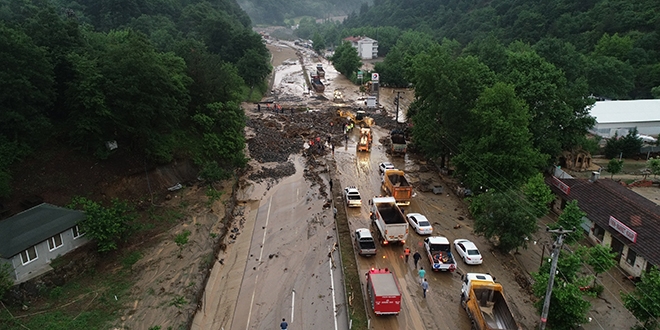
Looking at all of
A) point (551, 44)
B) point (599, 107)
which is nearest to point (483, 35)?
point (551, 44)

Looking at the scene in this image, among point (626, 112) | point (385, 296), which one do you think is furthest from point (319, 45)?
point (385, 296)

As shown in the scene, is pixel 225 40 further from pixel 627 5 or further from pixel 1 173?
pixel 627 5

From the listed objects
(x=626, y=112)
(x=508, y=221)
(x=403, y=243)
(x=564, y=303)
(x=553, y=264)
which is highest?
(x=553, y=264)

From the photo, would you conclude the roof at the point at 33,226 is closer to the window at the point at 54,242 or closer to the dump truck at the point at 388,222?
the window at the point at 54,242

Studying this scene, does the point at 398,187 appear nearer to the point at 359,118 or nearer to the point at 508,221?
the point at 508,221

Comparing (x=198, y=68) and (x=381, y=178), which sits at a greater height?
(x=198, y=68)

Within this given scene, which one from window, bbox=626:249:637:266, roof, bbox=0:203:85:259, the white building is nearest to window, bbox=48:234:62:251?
roof, bbox=0:203:85:259
